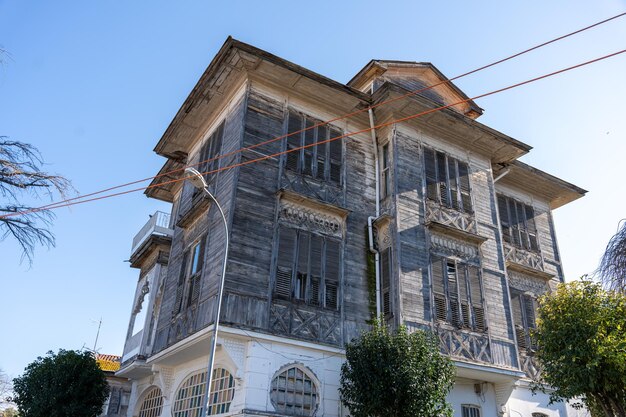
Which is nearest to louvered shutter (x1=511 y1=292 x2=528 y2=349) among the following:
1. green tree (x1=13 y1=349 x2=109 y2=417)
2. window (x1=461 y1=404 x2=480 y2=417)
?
window (x1=461 y1=404 x2=480 y2=417)

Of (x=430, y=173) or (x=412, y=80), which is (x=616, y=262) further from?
(x=412, y=80)

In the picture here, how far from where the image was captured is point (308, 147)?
16.6 meters

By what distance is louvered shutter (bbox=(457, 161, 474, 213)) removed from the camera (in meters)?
18.2

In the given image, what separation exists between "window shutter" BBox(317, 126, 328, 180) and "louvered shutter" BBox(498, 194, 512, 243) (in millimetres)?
8390

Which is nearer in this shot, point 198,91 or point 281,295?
point 281,295

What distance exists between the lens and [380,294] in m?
15.7

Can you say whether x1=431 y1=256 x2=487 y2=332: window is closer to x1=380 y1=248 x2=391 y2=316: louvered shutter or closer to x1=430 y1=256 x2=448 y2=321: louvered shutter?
x1=430 y1=256 x2=448 y2=321: louvered shutter

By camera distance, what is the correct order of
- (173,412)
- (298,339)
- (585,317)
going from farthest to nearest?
(173,412) < (298,339) < (585,317)

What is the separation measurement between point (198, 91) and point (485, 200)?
11238 millimetres

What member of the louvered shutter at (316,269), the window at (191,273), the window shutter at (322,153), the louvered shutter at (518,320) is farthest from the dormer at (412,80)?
the window at (191,273)

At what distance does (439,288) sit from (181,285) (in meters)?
8.39

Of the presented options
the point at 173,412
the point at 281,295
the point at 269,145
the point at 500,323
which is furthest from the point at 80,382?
the point at 500,323

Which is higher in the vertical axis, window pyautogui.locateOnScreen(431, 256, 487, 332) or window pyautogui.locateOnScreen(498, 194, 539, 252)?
window pyautogui.locateOnScreen(498, 194, 539, 252)

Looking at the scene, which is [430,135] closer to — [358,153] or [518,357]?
[358,153]
